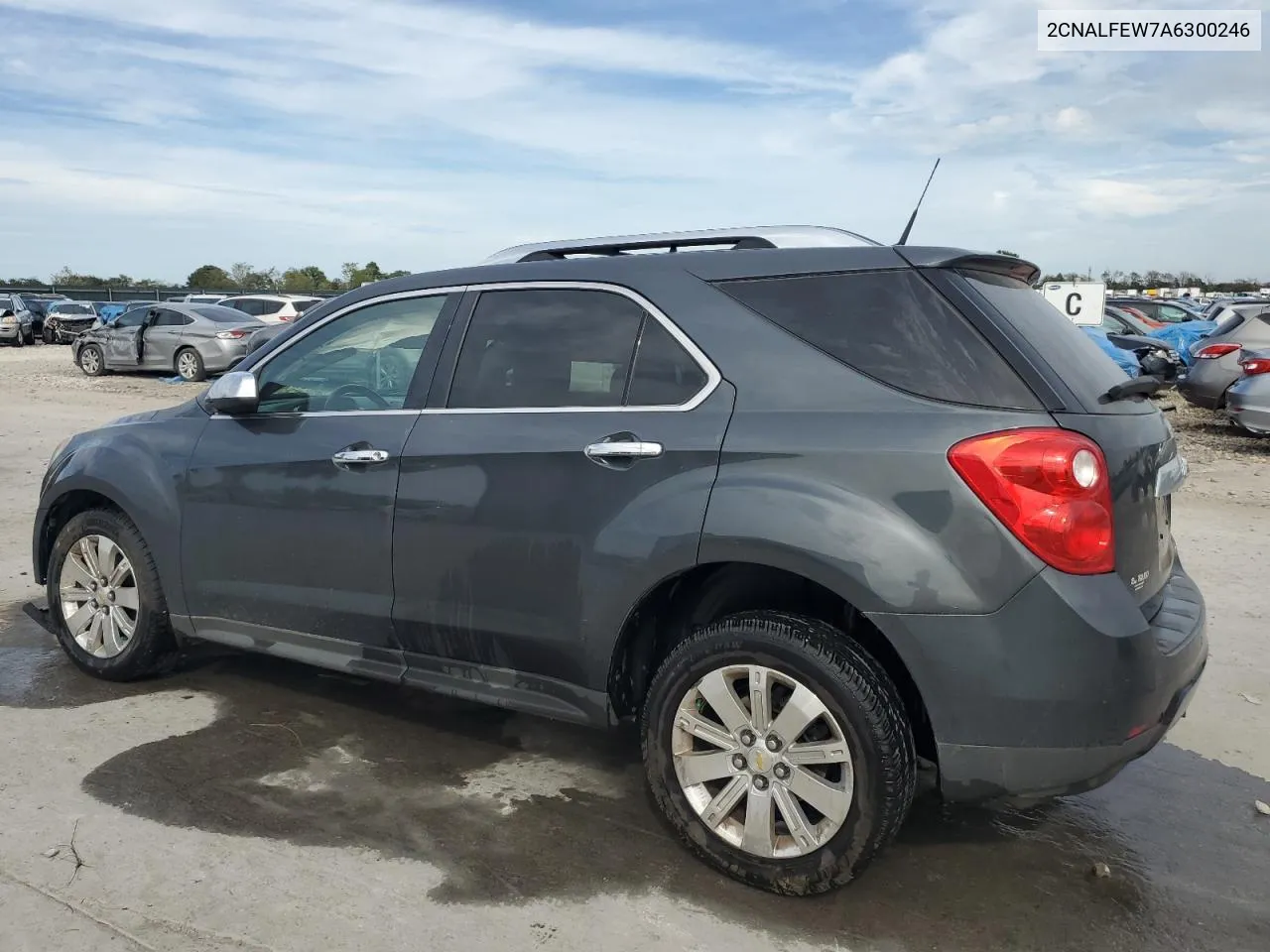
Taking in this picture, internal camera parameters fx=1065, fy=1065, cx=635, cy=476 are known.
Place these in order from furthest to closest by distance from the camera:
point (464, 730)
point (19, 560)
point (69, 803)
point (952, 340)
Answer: point (19, 560) < point (464, 730) < point (69, 803) < point (952, 340)

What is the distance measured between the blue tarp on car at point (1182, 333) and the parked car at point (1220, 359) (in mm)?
4885

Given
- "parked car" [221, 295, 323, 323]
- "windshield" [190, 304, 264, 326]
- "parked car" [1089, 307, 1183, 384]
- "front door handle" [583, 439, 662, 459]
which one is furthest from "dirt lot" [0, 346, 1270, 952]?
"parked car" [221, 295, 323, 323]

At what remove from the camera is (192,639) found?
461 centimetres

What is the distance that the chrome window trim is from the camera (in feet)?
10.8

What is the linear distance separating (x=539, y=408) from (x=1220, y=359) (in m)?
13.3

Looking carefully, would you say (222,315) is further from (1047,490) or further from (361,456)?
(1047,490)

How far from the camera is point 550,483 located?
3441 millimetres

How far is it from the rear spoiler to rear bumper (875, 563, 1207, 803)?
0.97m

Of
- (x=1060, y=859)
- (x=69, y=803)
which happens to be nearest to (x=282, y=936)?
(x=69, y=803)

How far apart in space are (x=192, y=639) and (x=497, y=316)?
2.07 meters

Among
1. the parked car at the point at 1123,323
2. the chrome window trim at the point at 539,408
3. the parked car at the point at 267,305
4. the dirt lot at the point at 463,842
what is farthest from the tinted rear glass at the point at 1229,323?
the parked car at the point at 267,305

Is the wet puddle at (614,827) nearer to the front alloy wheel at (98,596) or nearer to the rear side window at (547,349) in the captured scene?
the front alloy wheel at (98,596)

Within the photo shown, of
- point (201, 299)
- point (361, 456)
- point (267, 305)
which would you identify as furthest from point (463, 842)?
point (201, 299)

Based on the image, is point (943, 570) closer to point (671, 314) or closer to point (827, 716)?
point (827, 716)
